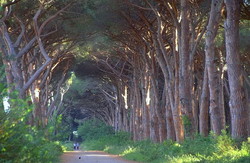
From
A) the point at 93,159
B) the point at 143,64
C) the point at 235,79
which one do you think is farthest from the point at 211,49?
the point at 143,64

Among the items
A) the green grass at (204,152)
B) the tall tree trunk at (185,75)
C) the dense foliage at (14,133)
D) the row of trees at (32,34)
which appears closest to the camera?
the dense foliage at (14,133)

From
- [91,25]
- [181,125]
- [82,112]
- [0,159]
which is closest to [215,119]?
[181,125]

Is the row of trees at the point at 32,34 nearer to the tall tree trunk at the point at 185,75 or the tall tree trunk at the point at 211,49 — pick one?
the tall tree trunk at the point at 185,75

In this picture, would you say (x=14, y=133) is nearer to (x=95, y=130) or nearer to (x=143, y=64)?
(x=143, y=64)

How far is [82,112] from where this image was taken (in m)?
83.1

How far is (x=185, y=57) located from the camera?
19.8 m

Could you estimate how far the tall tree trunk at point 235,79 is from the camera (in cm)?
1398

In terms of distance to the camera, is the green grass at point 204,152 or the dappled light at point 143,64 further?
the dappled light at point 143,64

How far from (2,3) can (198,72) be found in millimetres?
15146

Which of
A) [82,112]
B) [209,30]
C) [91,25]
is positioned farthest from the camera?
[82,112]

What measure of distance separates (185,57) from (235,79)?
5.85 meters

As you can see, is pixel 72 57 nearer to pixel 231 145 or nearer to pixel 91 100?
pixel 231 145

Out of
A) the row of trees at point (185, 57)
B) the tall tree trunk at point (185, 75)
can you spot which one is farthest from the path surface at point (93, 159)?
the tall tree trunk at point (185, 75)

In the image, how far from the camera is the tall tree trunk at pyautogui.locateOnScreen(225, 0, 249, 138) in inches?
551
